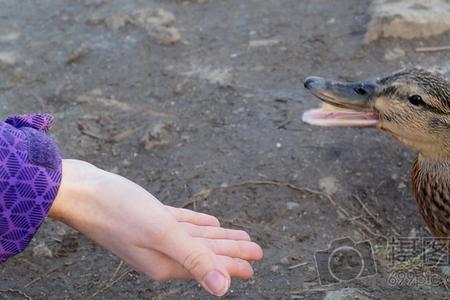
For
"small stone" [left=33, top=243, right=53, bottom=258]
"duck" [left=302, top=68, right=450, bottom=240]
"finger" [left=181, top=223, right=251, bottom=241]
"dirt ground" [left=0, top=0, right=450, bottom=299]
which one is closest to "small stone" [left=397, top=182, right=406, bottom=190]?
"dirt ground" [left=0, top=0, right=450, bottom=299]

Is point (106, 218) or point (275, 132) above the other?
point (106, 218)

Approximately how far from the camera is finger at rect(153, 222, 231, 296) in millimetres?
1761

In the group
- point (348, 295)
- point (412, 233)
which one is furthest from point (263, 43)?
point (348, 295)

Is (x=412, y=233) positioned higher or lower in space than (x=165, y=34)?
lower

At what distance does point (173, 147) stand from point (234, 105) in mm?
447

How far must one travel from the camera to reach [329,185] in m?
3.13

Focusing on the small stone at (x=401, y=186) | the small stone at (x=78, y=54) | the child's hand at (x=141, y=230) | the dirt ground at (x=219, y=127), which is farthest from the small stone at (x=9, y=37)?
the child's hand at (x=141, y=230)

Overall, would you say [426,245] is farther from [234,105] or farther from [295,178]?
[234,105]

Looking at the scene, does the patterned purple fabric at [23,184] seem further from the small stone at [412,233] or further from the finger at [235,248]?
the small stone at [412,233]

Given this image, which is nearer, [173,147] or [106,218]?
[106,218]

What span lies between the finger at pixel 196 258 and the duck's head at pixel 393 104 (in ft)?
2.90

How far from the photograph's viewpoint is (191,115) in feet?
12.0

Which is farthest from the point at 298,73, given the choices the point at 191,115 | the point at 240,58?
the point at 191,115

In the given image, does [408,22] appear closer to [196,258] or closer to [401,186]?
[401,186]
